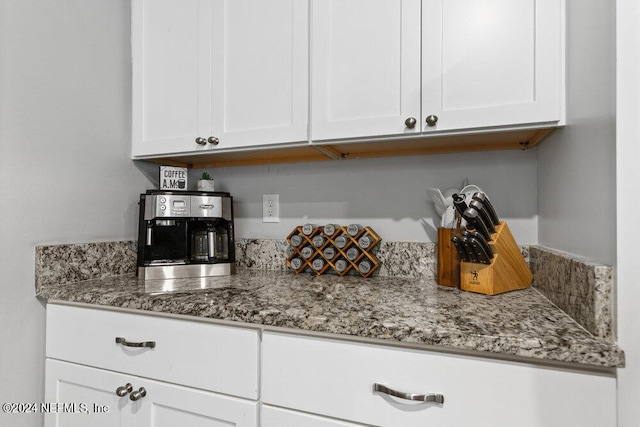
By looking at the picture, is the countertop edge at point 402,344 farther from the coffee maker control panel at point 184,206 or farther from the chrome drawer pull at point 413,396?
the coffee maker control panel at point 184,206

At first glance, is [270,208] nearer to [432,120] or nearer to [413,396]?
[432,120]

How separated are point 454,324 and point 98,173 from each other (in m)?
1.43

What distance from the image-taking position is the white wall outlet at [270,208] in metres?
1.65

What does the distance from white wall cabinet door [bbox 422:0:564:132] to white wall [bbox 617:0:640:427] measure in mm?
320

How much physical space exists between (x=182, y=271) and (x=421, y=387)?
102cm

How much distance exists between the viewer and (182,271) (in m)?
1.41

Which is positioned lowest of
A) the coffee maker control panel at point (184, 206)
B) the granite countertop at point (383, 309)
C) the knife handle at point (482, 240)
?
the granite countertop at point (383, 309)

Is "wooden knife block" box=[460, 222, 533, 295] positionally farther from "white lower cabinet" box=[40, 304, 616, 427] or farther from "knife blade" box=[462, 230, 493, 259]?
"white lower cabinet" box=[40, 304, 616, 427]

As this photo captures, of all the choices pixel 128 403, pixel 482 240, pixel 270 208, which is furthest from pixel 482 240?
pixel 128 403

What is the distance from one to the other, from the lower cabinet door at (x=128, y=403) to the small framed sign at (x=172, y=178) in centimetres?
76

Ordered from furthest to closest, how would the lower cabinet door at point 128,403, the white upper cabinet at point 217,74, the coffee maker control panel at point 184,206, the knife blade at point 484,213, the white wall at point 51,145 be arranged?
1. the coffee maker control panel at point 184,206
2. the white upper cabinet at point 217,74
3. the white wall at point 51,145
4. the knife blade at point 484,213
5. the lower cabinet door at point 128,403

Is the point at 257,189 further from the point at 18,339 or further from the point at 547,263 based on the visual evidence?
the point at 547,263

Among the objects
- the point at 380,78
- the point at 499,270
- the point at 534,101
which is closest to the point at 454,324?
the point at 499,270

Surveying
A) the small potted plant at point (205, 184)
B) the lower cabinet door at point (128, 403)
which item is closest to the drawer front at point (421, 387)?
the lower cabinet door at point (128, 403)
